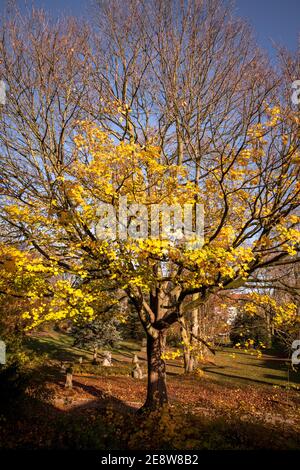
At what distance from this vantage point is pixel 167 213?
278 inches

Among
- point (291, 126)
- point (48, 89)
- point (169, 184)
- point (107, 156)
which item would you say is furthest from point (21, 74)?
point (291, 126)

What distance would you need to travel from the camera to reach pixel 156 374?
953 centimetres

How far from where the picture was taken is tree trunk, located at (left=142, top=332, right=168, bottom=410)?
30.7 feet

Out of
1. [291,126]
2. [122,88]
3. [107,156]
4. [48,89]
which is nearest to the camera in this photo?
[291,126]

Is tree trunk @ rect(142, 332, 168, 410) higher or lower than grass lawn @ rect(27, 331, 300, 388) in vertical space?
higher

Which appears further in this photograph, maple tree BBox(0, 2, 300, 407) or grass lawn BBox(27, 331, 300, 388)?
grass lawn BBox(27, 331, 300, 388)

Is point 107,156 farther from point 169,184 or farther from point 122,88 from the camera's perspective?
point 122,88

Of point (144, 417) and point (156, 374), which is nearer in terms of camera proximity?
point (144, 417)

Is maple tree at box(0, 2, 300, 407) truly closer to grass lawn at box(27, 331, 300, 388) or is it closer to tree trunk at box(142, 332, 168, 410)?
tree trunk at box(142, 332, 168, 410)

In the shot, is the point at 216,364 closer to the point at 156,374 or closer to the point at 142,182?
the point at 156,374

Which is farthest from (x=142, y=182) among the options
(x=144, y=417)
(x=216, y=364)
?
(x=216, y=364)

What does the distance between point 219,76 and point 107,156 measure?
388cm

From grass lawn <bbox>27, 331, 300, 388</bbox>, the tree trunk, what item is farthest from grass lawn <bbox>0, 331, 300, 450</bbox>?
the tree trunk

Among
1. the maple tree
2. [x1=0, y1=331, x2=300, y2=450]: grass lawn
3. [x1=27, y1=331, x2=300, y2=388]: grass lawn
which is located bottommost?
[x1=27, y1=331, x2=300, y2=388]: grass lawn
